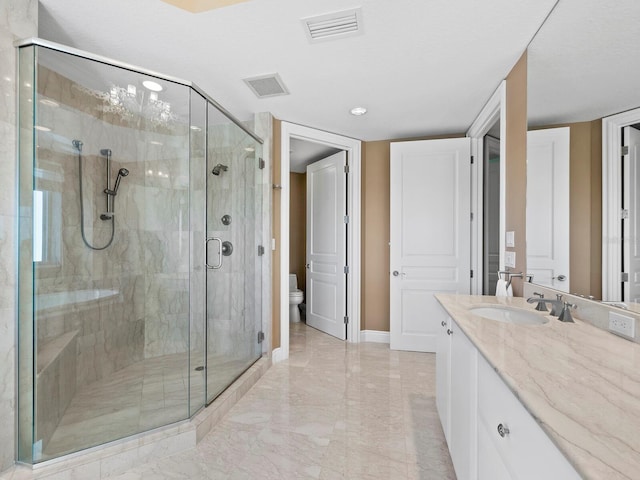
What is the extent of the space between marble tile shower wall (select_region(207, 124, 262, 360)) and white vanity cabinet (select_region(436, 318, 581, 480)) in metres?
1.66

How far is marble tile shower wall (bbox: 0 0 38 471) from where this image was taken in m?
1.42

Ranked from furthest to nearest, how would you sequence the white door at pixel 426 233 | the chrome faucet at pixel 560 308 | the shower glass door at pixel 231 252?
the white door at pixel 426 233
the shower glass door at pixel 231 252
the chrome faucet at pixel 560 308

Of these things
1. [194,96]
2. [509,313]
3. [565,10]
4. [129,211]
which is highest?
[565,10]

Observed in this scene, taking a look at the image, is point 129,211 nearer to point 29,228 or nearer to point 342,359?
point 29,228

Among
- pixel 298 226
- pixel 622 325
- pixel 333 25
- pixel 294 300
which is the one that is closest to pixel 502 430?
pixel 622 325

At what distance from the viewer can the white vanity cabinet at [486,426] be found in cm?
66

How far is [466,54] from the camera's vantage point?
191 centimetres

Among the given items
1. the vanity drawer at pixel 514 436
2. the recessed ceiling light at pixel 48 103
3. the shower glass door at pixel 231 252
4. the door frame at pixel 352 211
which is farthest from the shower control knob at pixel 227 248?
the vanity drawer at pixel 514 436

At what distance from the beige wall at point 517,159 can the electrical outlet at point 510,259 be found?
3cm

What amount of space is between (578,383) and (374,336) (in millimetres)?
3000

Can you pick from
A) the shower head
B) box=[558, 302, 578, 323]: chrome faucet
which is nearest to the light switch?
box=[558, 302, 578, 323]: chrome faucet

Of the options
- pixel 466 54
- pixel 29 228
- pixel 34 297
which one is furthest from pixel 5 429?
pixel 466 54

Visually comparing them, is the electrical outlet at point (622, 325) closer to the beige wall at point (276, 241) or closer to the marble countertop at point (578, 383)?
the marble countertop at point (578, 383)

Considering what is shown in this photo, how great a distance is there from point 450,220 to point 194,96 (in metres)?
2.58
